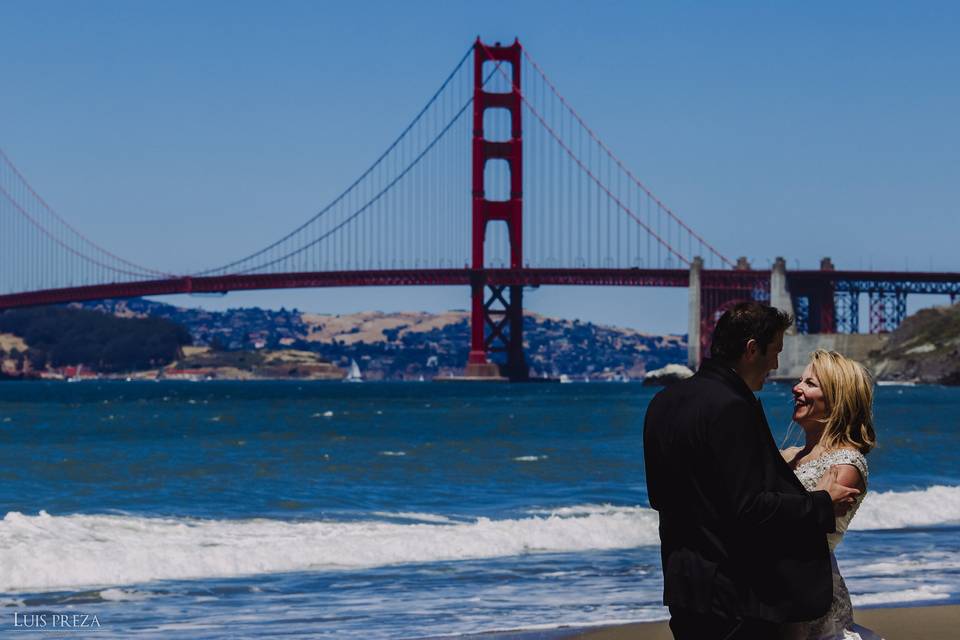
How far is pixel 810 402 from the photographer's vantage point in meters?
3.85

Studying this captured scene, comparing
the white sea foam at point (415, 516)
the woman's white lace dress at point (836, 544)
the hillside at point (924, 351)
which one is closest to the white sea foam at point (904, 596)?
the woman's white lace dress at point (836, 544)

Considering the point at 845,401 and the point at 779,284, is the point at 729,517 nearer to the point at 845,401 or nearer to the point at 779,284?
the point at 845,401

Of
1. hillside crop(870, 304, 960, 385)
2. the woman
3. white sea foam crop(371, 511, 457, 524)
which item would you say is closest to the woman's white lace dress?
the woman

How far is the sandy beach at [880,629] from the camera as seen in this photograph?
798 cm

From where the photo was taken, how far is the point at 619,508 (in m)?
18.5

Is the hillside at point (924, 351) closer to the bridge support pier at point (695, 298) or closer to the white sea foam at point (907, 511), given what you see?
the bridge support pier at point (695, 298)

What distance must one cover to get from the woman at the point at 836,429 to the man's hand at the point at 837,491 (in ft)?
0.03

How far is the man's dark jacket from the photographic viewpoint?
11.2 feet

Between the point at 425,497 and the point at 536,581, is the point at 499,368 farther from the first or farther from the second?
the point at 536,581

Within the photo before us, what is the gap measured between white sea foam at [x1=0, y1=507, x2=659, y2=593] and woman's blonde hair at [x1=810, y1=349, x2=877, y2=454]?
8572mm

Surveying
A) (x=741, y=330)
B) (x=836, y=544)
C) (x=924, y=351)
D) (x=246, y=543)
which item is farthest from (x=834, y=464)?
(x=924, y=351)

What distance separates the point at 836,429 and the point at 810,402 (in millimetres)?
89

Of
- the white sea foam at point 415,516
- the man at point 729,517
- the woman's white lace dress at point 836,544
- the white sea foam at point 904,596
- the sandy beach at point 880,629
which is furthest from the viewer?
the white sea foam at point 415,516

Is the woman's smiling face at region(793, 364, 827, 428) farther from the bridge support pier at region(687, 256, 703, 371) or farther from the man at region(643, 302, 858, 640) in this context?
the bridge support pier at region(687, 256, 703, 371)
